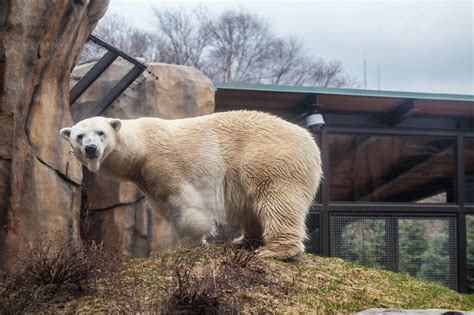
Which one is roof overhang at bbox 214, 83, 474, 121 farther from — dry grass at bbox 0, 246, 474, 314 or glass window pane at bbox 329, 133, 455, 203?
dry grass at bbox 0, 246, 474, 314

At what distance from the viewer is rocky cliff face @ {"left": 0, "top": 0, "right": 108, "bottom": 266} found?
5.96 meters

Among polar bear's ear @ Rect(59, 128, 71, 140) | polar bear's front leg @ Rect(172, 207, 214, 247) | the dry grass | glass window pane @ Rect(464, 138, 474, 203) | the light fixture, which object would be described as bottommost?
the dry grass

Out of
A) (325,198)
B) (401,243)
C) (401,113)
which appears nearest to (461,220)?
(401,243)

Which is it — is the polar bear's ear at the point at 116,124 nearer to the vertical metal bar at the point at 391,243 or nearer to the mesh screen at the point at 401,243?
the mesh screen at the point at 401,243

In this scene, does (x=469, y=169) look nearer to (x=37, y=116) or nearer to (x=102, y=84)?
(x=102, y=84)

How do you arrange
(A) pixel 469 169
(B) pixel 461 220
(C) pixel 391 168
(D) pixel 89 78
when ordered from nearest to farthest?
(D) pixel 89 78
(B) pixel 461 220
(C) pixel 391 168
(A) pixel 469 169

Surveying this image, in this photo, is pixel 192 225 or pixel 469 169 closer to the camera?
pixel 192 225

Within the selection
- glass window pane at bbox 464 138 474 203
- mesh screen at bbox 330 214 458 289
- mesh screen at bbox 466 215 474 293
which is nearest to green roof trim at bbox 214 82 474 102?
glass window pane at bbox 464 138 474 203

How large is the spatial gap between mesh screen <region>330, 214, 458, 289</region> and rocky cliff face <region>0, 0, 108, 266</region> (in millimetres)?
5135

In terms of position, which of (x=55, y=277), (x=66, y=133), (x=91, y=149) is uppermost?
(x=66, y=133)

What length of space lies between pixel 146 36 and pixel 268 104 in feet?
46.1

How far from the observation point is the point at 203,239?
6121 millimetres

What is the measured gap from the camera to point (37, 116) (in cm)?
658

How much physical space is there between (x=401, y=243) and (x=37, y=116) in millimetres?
6775
